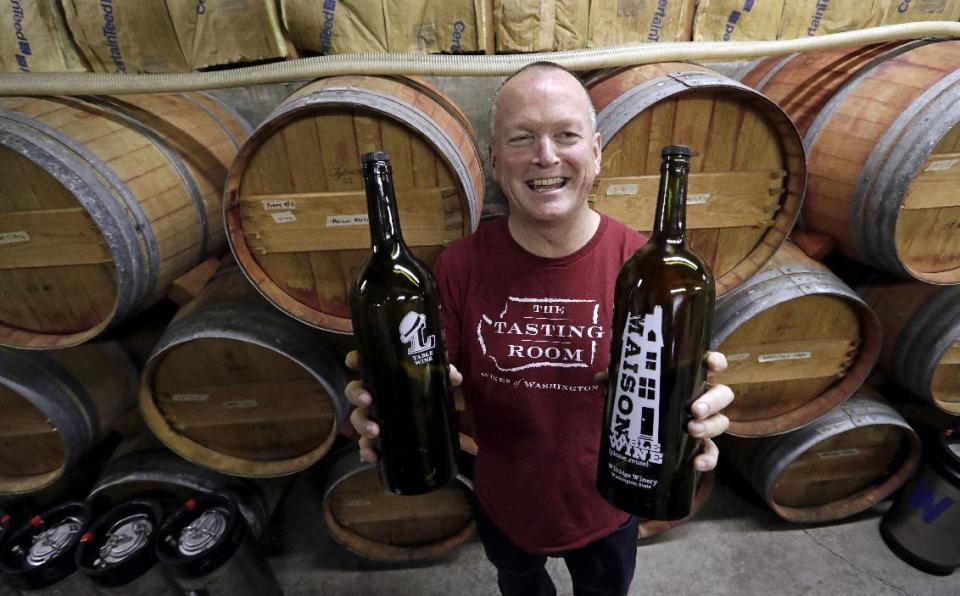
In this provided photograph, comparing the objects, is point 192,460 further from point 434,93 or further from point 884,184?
point 884,184

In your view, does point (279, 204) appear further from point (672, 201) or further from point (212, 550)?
point (212, 550)

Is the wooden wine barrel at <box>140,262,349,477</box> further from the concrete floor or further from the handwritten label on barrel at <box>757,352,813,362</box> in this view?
the handwritten label on barrel at <box>757,352,813,362</box>

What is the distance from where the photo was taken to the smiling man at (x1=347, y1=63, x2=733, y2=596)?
44.1 inches

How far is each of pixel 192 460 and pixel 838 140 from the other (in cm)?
316

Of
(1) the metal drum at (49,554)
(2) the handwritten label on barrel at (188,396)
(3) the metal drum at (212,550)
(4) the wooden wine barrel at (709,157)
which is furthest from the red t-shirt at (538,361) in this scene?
(1) the metal drum at (49,554)

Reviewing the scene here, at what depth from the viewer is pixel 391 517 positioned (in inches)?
98.7

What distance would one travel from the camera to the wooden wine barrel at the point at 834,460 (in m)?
2.29

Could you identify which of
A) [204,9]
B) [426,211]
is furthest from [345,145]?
[204,9]

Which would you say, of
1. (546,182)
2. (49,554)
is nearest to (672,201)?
(546,182)

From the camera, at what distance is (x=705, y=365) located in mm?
1053

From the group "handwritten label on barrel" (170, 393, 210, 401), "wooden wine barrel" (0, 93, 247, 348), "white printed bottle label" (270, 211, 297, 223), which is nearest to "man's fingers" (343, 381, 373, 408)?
"white printed bottle label" (270, 211, 297, 223)

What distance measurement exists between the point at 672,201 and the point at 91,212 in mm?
1759

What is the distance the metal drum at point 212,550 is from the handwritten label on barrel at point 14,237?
1334mm

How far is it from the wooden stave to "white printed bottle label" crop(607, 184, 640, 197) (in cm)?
161
